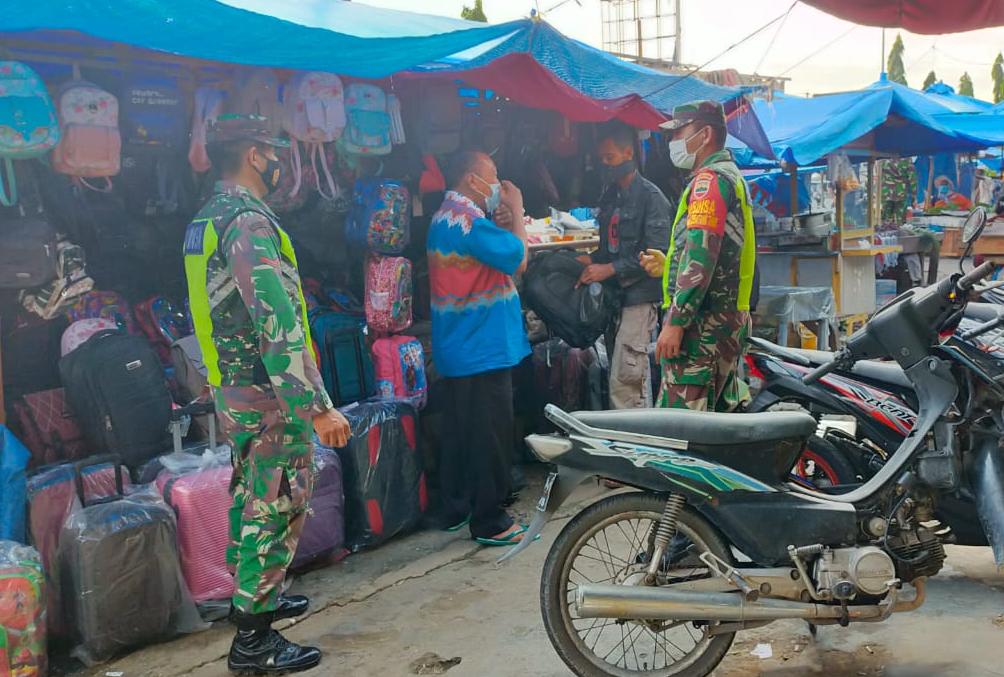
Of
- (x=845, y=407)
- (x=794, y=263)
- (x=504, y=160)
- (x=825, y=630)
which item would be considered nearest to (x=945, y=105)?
(x=794, y=263)

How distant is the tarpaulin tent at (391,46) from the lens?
3246 millimetres

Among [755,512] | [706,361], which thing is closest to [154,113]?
[706,361]

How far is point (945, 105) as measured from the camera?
1041 cm

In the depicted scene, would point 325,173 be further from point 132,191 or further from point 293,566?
point 293,566

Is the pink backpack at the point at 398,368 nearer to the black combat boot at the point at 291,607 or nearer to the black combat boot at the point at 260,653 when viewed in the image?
the black combat boot at the point at 291,607

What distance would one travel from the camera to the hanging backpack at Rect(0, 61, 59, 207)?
3.48 m

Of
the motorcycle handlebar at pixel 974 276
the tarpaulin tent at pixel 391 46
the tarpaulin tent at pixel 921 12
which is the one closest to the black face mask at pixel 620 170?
the tarpaulin tent at pixel 391 46

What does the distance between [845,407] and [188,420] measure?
3.00m

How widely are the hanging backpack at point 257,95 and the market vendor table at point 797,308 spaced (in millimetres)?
5069

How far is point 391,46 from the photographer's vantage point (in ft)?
12.8

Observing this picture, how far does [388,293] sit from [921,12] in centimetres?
301

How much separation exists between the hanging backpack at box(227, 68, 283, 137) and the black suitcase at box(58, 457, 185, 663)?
1.89m

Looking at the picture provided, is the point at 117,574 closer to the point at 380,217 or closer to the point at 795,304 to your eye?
the point at 380,217

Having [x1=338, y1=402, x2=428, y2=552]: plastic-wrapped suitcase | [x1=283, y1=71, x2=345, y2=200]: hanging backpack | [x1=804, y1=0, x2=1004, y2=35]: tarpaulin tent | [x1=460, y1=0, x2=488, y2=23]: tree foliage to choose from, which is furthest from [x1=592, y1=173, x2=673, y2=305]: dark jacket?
[x1=460, y1=0, x2=488, y2=23]: tree foliage
